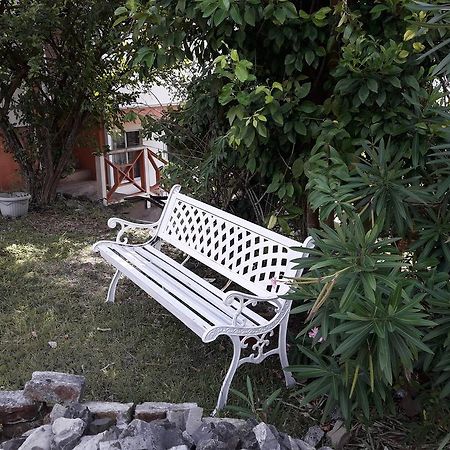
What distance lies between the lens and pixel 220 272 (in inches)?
155

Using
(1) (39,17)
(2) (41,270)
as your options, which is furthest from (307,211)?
(1) (39,17)

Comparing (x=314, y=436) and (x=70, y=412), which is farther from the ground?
(x=70, y=412)

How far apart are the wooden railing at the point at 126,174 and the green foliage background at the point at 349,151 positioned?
22.5 ft

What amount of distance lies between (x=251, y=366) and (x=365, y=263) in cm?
157

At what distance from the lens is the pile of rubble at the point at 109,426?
2.49 metres

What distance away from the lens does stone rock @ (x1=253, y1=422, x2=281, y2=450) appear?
Result: 243 cm

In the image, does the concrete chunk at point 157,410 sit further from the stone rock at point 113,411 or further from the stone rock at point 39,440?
the stone rock at point 39,440

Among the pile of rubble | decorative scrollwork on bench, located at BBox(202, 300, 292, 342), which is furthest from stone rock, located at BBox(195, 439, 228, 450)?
decorative scrollwork on bench, located at BBox(202, 300, 292, 342)

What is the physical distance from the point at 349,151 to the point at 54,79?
6.10m

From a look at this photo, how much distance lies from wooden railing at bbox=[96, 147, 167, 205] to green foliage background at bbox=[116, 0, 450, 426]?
685 cm

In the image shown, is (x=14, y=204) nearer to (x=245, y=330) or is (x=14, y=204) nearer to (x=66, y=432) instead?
(x=245, y=330)

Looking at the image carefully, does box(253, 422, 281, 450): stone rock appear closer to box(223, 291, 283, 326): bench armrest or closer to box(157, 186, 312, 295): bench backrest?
box(223, 291, 283, 326): bench armrest

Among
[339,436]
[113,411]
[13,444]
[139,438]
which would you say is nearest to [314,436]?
[339,436]

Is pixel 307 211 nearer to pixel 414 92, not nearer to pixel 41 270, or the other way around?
pixel 414 92
